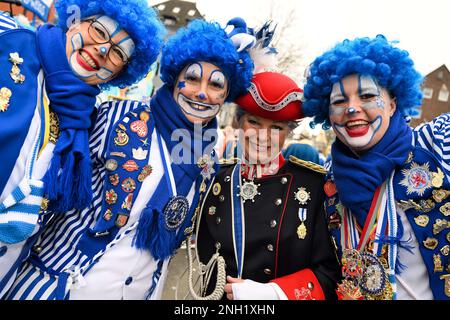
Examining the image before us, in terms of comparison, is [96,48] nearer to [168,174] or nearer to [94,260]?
[168,174]

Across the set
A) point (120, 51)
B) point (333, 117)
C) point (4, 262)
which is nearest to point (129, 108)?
point (120, 51)

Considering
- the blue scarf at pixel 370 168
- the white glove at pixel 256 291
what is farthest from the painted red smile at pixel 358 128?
the white glove at pixel 256 291

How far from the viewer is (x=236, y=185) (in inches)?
88.0

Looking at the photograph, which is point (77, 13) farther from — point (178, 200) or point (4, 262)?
point (4, 262)

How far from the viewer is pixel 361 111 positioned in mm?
1888

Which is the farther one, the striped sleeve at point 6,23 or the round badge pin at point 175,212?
the round badge pin at point 175,212

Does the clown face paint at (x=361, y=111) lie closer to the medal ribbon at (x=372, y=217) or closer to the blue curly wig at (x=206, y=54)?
the medal ribbon at (x=372, y=217)

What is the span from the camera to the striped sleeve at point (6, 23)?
154 cm

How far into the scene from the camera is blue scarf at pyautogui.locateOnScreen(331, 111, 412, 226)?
1793 mm

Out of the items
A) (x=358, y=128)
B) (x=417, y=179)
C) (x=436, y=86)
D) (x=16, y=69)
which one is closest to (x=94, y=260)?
(x=16, y=69)

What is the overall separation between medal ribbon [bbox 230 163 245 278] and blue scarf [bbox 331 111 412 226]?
2.04 ft

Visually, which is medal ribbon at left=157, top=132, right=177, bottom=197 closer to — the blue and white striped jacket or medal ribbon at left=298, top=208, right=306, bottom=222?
the blue and white striped jacket

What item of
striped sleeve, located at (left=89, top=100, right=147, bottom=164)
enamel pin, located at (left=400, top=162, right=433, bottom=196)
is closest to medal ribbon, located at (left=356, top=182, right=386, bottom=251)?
enamel pin, located at (left=400, top=162, right=433, bottom=196)

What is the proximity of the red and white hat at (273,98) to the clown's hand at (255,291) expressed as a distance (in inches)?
42.2
